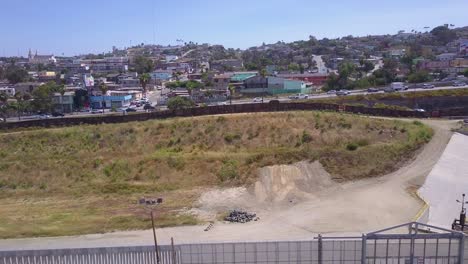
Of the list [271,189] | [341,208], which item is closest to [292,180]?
[271,189]

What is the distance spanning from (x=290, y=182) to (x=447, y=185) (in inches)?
343

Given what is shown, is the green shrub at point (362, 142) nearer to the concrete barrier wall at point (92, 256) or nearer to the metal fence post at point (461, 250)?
the metal fence post at point (461, 250)

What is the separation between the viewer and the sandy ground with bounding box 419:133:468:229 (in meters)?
21.4

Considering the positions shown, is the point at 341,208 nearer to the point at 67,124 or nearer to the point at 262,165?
the point at 262,165

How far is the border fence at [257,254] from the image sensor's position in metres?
13.8

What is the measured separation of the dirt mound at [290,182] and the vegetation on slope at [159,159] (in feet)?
2.57

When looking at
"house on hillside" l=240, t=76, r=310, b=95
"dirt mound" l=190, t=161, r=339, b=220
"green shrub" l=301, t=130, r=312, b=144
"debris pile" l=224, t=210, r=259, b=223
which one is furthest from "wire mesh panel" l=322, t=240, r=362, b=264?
"house on hillside" l=240, t=76, r=310, b=95

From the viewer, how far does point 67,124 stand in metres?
42.2

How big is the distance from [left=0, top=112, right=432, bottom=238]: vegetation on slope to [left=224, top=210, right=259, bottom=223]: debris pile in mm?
1852

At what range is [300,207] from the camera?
2381 cm

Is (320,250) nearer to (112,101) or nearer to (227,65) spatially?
(112,101)

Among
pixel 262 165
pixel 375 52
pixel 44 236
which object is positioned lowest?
pixel 44 236

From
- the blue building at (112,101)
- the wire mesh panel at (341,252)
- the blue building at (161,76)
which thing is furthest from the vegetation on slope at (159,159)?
the blue building at (161,76)

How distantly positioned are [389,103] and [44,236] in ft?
139
